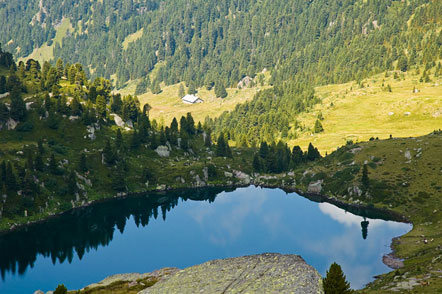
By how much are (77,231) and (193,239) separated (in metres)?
36.1

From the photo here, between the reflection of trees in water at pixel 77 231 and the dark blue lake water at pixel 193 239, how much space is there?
0.25 m

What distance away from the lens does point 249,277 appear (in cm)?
7106

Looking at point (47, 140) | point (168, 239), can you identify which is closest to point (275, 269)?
point (168, 239)

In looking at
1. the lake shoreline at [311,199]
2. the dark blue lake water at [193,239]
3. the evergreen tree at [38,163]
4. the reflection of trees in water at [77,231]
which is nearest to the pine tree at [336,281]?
the dark blue lake water at [193,239]

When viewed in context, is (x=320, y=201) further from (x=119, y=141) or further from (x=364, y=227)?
(x=119, y=141)

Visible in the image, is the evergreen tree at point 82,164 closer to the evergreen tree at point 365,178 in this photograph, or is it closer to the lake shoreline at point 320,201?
the lake shoreline at point 320,201

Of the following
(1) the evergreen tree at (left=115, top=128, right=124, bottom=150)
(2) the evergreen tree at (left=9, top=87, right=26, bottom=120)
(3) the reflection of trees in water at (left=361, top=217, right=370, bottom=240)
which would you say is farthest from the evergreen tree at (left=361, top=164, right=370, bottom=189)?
(2) the evergreen tree at (left=9, top=87, right=26, bottom=120)

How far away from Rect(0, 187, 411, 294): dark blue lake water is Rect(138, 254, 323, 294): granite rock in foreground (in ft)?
102

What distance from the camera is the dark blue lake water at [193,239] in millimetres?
111062

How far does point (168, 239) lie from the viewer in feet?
449

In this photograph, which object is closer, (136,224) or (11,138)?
(136,224)

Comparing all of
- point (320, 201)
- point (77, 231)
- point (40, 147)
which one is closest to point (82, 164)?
point (40, 147)

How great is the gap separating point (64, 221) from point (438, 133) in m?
146

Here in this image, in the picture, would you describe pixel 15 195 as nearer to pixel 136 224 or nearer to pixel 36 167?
pixel 36 167
